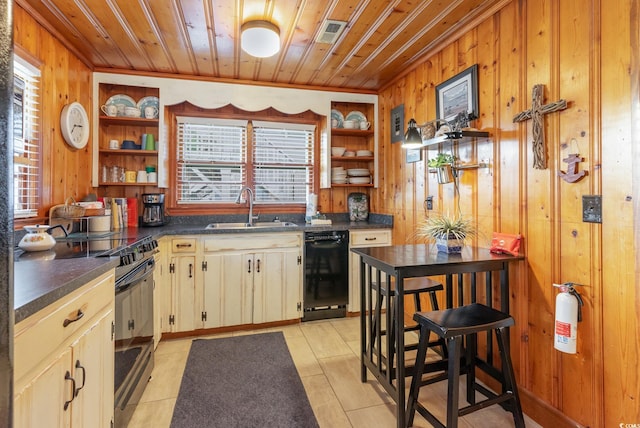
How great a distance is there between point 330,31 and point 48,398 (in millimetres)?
2597

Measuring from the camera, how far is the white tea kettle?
1696 mm

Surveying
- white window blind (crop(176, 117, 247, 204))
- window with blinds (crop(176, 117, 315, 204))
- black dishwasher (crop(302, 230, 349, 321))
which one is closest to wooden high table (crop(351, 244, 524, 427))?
black dishwasher (crop(302, 230, 349, 321))

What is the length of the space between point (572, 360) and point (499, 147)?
1.25 meters

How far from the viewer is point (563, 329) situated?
154 cm

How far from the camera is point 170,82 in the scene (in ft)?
10.4

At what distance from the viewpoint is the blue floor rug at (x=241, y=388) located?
1821 millimetres

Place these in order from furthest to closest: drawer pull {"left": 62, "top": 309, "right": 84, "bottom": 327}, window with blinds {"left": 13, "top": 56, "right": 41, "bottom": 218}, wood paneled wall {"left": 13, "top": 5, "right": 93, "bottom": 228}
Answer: wood paneled wall {"left": 13, "top": 5, "right": 93, "bottom": 228} < window with blinds {"left": 13, "top": 56, "right": 41, "bottom": 218} < drawer pull {"left": 62, "top": 309, "right": 84, "bottom": 327}

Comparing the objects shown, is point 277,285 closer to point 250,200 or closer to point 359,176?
point 250,200

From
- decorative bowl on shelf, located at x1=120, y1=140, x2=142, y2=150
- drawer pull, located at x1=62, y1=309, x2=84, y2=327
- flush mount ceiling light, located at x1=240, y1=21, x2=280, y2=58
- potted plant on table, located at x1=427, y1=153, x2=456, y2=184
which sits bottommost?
drawer pull, located at x1=62, y1=309, x2=84, y2=327

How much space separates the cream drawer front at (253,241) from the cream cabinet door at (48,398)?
1.85 metres

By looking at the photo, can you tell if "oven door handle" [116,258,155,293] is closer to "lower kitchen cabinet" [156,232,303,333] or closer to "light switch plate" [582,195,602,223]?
"lower kitchen cabinet" [156,232,303,333]

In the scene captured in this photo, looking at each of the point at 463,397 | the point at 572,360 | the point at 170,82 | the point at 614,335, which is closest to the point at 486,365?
the point at 463,397

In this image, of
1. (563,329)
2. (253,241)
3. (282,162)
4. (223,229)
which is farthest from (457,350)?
(282,162)

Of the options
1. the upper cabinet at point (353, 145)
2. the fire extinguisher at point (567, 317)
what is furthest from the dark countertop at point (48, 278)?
the upper cabinet at point (353, 145)
